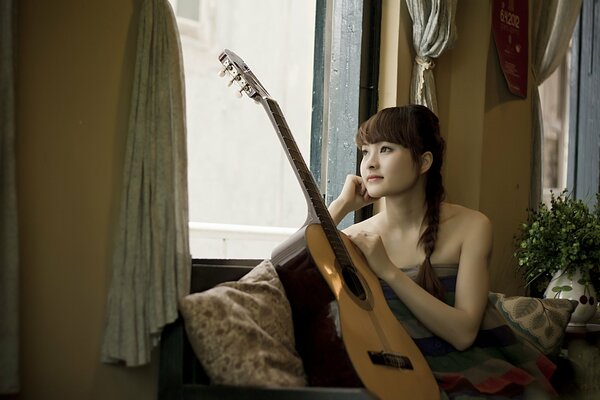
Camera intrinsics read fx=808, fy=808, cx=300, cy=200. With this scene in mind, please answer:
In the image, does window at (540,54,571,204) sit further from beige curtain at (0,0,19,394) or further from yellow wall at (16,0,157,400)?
beige curtain at (0,0,19,394)

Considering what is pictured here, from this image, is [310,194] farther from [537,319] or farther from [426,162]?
[537,319]

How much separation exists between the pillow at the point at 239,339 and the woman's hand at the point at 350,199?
685 mm

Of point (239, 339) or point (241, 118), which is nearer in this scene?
point (239, 339)

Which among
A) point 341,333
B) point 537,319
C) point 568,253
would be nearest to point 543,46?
point 568,253

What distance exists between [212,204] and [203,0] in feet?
3.11

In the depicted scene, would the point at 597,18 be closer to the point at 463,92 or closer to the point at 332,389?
the point at 463,92

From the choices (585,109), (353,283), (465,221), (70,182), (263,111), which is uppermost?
(585,109)

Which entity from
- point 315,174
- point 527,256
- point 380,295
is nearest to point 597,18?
point 527,256

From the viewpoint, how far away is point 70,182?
1986 millimetres

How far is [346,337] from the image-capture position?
6.25ft

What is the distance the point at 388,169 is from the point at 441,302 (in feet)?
1.46

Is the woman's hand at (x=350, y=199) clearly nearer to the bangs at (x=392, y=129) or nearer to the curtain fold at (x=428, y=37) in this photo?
the bangs at (x=392, y=129)

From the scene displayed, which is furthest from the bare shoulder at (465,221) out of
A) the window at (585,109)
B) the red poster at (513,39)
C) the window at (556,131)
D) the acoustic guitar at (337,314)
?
the window at (556,131)

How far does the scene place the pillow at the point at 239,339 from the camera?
181 centimetres
